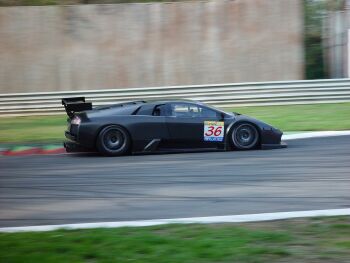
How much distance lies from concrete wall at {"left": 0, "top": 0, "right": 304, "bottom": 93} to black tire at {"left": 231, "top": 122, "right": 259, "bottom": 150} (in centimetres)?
855

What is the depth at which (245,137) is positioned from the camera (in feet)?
43.2

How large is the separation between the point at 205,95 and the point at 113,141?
26.4 ft

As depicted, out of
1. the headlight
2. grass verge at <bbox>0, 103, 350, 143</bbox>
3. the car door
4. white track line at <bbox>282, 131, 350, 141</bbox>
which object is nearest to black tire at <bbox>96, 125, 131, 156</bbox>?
the headlight

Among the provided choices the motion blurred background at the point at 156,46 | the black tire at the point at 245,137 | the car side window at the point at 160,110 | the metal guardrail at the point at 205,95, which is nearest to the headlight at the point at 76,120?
the car side window at the point at 160,110

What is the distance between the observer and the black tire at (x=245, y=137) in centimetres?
1308

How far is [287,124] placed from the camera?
55.7ft

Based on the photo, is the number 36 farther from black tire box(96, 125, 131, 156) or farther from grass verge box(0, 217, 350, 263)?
grass verge box(0, 217, 350, 263)

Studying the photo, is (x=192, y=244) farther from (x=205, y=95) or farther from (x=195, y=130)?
(x=205, y=95)

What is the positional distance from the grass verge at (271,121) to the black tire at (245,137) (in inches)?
133

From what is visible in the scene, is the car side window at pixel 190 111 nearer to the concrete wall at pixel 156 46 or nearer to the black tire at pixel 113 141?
the black tire at pixel 113 141

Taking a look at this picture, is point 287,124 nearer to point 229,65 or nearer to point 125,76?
point 229,65

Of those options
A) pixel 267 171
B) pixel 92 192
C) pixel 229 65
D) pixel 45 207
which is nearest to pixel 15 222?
pixel 45 207

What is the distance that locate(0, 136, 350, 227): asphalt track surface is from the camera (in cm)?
757

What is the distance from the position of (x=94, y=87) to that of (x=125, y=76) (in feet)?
3.54
